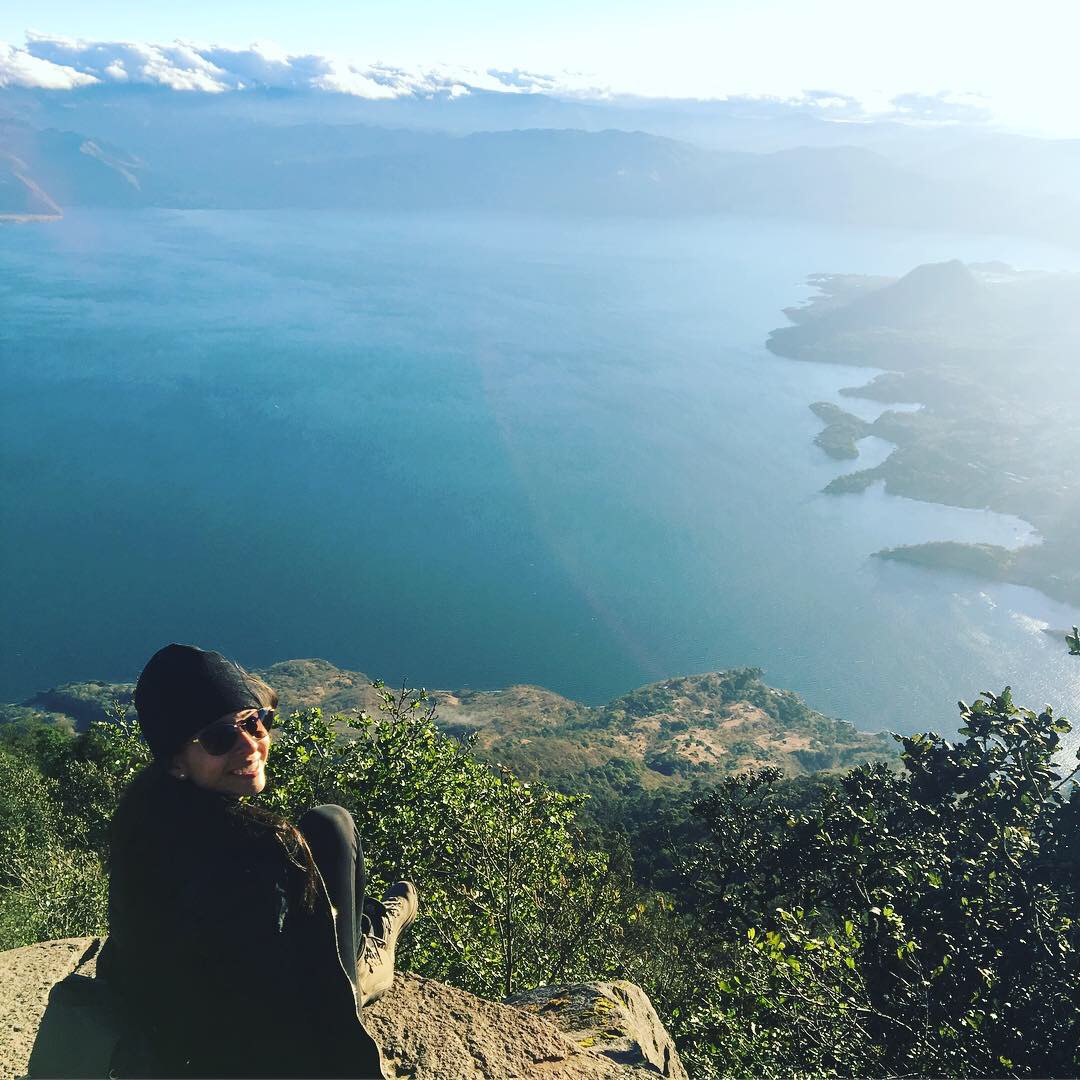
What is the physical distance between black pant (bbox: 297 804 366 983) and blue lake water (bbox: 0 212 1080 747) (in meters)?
58.7

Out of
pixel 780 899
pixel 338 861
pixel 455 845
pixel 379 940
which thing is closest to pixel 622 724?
pixel 780 899

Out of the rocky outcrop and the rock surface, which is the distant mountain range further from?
the rocky outcrop

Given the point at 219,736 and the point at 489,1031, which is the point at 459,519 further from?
the point at 219,736

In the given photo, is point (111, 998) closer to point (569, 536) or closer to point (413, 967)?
point (413, 967)

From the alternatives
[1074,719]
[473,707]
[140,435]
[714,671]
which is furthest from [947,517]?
[140,435]

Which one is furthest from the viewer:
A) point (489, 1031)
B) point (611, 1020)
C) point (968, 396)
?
point (968, 396)

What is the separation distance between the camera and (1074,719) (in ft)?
204

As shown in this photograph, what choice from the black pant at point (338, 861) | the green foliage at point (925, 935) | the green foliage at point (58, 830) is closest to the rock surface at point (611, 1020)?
the green foliage at point (925, 935)

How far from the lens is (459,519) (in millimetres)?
82750

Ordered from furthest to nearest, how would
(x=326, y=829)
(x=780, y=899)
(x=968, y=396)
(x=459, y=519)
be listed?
(x=968, y=396), (x=459, y=519), (x=780, y=899), (x=326, y=829)

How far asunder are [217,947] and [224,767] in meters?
0.48

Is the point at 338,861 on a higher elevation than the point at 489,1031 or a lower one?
higher

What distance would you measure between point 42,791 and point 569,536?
64544 mm

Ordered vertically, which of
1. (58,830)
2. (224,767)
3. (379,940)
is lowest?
(58,830)
